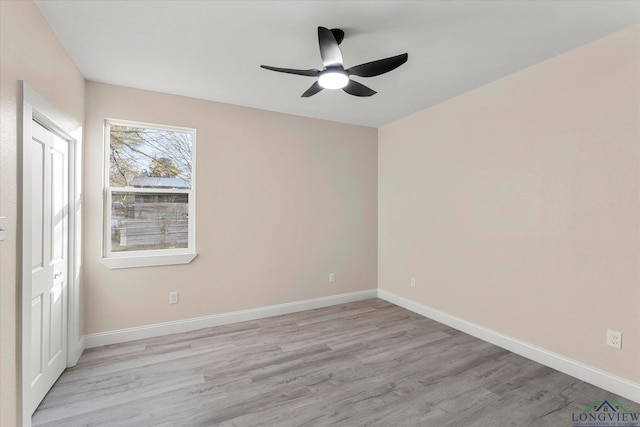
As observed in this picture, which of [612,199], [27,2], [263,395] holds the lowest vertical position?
[263,395]

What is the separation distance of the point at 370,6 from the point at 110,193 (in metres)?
2.97

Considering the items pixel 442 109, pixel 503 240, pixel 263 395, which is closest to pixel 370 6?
pixel 442 109

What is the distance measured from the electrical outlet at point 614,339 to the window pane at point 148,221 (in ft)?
13.0

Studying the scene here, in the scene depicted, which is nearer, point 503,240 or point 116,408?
point 116,408

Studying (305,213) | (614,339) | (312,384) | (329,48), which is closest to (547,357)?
(614,339)

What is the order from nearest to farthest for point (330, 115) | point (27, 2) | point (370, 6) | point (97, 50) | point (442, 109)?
point (27, 2) < point (370, 6) < point (97, 50) < point (442, 109) < point (330, 115)

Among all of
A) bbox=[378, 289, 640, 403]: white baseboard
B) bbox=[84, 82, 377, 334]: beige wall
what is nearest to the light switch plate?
bbox=[84, 82, 377, 334]: beige wall

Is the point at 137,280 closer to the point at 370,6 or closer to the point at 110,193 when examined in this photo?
the point at 110,193

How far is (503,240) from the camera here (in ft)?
9.77

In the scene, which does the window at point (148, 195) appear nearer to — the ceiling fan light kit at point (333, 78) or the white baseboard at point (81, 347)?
the white baseboard at point (81, 347)

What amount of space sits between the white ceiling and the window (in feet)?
1.77

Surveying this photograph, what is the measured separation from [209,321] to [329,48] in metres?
3.12

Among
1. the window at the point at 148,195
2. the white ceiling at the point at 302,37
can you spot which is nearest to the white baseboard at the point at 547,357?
the white ceiling at the point at 302,37

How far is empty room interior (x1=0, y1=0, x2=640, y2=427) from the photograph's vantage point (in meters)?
→ 1.99
